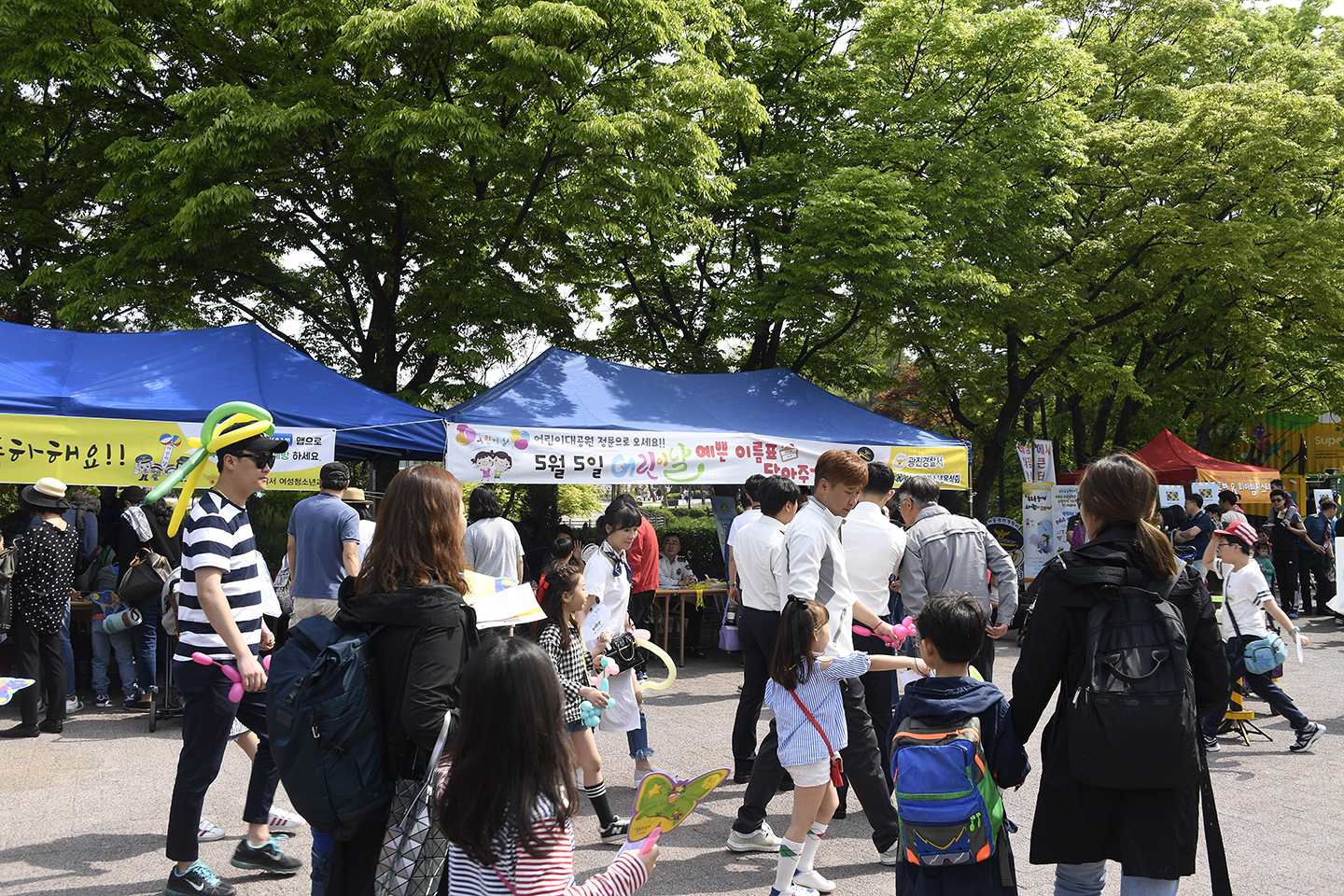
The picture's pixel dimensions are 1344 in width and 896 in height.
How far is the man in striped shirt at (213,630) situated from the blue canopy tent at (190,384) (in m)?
4.41

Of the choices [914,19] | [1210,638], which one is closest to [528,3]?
[914,19]

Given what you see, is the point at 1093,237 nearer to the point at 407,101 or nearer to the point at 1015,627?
the point at 1015,627

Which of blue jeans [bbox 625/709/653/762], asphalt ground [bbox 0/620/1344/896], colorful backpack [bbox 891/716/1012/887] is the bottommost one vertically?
asphalt ground [bbox 0/620/1344/896]

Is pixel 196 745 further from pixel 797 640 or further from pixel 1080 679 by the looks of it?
pixel 1080 679

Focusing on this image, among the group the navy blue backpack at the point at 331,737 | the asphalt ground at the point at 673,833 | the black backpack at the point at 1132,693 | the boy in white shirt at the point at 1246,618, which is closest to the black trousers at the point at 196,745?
the asphalt ground at the point at 673,833

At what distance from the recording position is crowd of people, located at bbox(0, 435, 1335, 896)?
1958mm

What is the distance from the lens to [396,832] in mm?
2312

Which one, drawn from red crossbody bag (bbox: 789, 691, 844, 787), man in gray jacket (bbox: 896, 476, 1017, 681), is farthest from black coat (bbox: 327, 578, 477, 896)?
man in gray jacket (bbox: 896, 476, 1017, 681)

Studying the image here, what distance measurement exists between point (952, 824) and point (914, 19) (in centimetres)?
1405

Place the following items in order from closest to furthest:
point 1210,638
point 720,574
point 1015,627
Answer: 1. point 1210,638
2. point 1015,627
3. point 720,574

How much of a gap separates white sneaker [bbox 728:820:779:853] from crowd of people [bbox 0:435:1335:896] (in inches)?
0.5

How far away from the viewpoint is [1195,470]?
15547 millimetres

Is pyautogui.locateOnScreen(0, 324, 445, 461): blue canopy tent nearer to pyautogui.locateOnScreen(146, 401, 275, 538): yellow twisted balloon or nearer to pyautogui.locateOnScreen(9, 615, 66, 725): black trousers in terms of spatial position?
pyautogui.locateOnScreen(9, 615, 66, 725): black trousers

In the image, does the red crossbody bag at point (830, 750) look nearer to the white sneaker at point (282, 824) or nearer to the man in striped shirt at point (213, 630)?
the man in striped shirt at point (213, 630)
